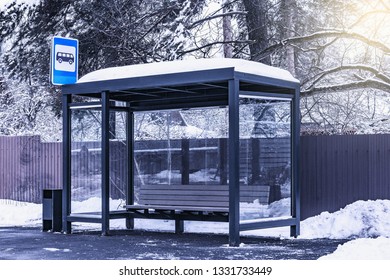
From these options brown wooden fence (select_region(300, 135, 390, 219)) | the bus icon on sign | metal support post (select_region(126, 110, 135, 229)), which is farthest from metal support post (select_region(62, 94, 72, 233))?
brown wooden fence (select_region(300, 135, 390, 219))

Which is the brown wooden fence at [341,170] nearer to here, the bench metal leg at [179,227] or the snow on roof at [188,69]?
the bench metal leg at [179,227]

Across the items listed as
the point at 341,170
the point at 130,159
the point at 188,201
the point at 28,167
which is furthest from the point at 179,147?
the point at 28,167

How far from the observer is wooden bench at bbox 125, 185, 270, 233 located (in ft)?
45.0

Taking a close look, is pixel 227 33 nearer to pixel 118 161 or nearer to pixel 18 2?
pixel 18 2

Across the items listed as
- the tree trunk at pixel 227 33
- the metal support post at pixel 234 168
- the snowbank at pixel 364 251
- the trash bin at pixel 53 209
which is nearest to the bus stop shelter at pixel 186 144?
the metal support post at pixel 234 168

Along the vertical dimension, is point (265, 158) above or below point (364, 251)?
above

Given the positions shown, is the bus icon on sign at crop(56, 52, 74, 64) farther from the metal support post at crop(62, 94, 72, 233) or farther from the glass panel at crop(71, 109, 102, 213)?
the glass panel at crop(71, 109, 102, 213)

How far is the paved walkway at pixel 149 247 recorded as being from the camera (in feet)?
38.1

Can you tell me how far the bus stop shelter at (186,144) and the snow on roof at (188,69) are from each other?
24 millimetres

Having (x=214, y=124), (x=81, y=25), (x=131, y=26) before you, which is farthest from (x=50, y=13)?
(x=214, y=124)

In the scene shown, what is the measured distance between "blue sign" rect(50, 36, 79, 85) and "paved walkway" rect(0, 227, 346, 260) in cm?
Answer: 305

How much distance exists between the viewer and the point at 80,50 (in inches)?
805

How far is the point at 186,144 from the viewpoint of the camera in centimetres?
1585

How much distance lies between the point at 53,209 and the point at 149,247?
3405mm
